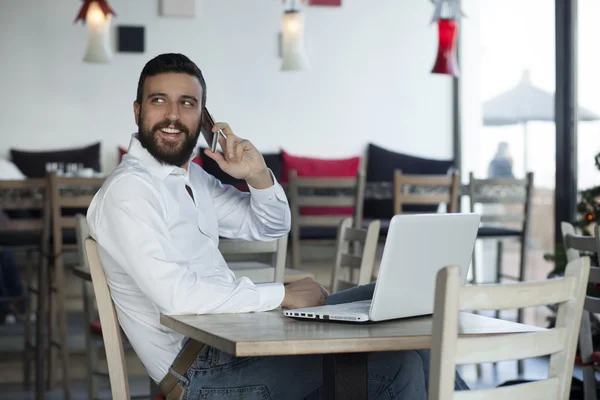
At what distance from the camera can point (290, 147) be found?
259 inches

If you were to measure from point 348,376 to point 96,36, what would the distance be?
445 cm

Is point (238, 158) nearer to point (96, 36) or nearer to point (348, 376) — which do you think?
point (348, 376)

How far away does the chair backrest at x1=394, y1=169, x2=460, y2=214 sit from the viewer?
4.72m

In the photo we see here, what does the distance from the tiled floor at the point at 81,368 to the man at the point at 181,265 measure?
7.89ft

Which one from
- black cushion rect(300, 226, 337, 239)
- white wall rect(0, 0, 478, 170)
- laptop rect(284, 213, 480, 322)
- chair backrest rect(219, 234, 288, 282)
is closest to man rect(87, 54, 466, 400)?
laptop rect(284, 213, 480, 322)

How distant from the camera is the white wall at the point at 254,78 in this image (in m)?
6.16

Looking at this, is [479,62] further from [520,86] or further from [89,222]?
[89,222]

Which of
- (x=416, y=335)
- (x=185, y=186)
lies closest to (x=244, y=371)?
(x=416, y=335)

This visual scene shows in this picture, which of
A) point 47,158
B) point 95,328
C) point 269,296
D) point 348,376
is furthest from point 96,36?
point 348,376

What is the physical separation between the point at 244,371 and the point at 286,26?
14.0 ft

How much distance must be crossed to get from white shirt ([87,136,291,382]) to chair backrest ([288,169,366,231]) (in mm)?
2426

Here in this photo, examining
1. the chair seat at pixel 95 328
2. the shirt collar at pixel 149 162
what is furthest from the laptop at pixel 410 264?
the chair seat at pixel 95 328

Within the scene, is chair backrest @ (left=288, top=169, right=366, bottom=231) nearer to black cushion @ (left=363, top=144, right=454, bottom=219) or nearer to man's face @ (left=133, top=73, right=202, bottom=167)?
black cushion @ (left=363, top=144, right=454, bottom=219)

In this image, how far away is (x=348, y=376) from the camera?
1.51 metres
